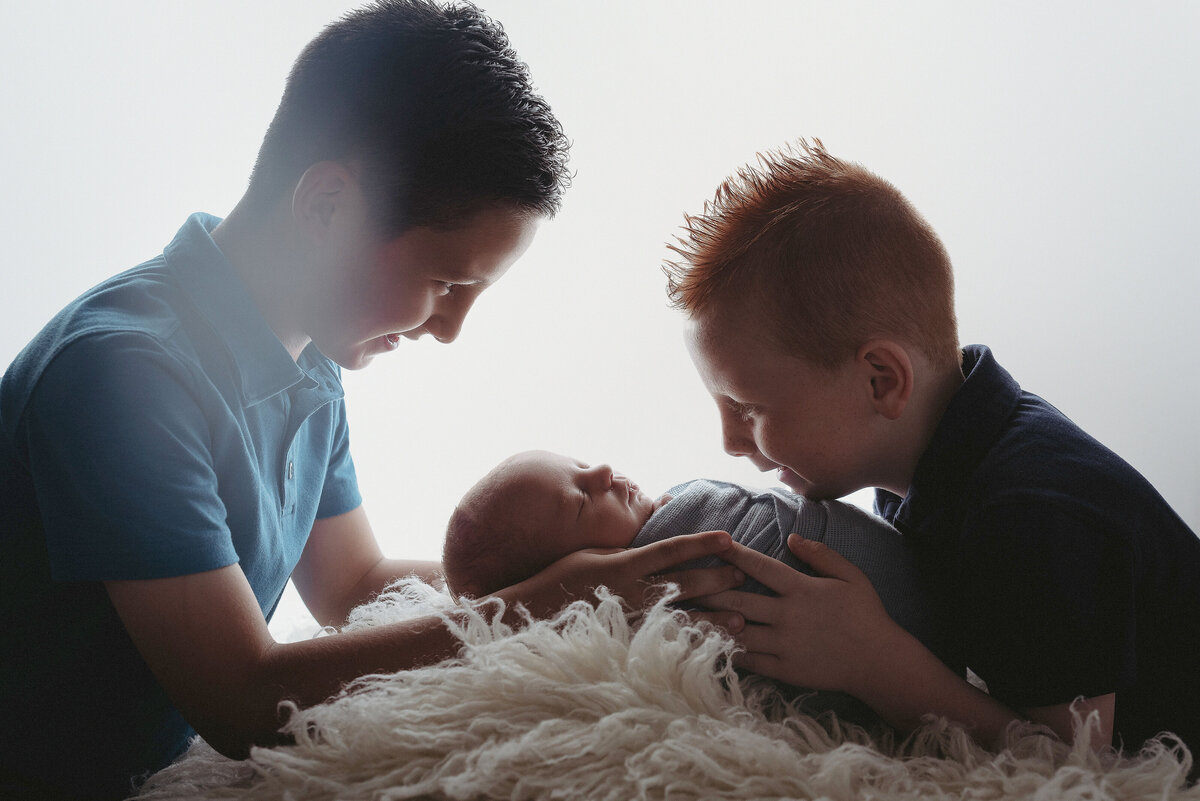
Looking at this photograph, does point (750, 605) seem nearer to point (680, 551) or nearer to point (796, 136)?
point (680, 551)

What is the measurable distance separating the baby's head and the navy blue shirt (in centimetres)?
34

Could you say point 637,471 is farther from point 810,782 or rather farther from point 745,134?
point 810,782

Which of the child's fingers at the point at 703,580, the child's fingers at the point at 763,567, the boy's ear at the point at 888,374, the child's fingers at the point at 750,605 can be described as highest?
the boy's ear at the point at 888,374

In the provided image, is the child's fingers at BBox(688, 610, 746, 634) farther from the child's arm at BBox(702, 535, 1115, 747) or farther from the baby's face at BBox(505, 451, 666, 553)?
the baby's face at BBox(505, 451, 666, 553)

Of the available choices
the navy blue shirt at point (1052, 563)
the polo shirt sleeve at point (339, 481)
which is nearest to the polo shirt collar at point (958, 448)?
the navy blue shirt at point (1052, 563)

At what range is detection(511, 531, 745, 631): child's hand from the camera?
762 mm

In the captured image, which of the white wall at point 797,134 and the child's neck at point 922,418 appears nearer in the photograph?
the child's neck at point 922,418

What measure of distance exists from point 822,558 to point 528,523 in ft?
1.05

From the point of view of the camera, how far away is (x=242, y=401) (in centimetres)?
87

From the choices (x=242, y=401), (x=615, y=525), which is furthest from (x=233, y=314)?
(x=615, y=525)

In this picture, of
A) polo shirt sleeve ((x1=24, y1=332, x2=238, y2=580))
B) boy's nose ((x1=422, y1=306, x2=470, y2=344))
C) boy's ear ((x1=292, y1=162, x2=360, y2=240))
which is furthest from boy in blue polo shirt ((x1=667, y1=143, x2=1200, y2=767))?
polo shirt sleeve ((x1=24, y1=332, x2=238, y2=580))

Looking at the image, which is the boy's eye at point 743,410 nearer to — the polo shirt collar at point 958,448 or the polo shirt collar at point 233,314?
the polo shirt collar at point 958,448

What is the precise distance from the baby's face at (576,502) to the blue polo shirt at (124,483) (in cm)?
30

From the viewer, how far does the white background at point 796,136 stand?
1625mm
